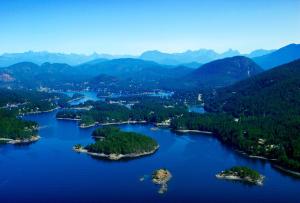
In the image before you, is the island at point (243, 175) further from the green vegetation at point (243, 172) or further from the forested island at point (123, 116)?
the forested island at point (123, 116)

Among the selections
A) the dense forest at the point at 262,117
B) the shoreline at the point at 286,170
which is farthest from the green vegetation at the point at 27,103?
the shoreline at the point at 286,170

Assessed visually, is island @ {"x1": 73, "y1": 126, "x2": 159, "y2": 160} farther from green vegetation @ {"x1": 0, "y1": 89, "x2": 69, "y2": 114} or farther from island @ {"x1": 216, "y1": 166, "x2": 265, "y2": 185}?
green vegetation @ {"x1": 0, "y1": 89, "x2": 69, "y2": 114}

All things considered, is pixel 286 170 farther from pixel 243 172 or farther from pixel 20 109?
pixel 20 109

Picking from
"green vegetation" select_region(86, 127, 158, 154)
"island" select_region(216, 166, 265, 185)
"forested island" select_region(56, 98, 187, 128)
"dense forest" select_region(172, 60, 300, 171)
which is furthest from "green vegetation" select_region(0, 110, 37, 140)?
"island" select_region(216, 166, 265, 185)

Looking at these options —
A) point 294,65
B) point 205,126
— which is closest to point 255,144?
point 205,126

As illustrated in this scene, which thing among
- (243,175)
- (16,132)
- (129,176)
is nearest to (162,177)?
(129,176)

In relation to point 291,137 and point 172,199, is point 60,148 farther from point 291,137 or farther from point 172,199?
point 291,137
